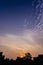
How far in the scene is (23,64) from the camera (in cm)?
4684

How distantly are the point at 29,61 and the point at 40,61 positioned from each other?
357cm

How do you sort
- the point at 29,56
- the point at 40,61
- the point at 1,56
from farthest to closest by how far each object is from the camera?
the point at 29,56 < the point at 1,56 < the point at 40,61

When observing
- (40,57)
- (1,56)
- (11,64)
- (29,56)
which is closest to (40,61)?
(40,57)

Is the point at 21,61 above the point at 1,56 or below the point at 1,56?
below

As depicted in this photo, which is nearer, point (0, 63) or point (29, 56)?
point (0, 63)

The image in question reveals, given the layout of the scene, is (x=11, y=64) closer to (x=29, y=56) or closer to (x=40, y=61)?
(x=40, y=61)

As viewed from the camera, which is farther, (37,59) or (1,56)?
(1,56)

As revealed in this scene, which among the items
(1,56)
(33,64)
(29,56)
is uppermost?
(29,56)

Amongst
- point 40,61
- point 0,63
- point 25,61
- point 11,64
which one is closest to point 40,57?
point 40,61

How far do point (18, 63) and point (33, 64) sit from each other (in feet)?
16.6

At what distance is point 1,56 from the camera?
56.4 m

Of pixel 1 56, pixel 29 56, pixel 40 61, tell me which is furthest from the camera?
pixel 29 56

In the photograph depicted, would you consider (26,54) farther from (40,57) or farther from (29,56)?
(40,57)

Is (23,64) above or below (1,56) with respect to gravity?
below
